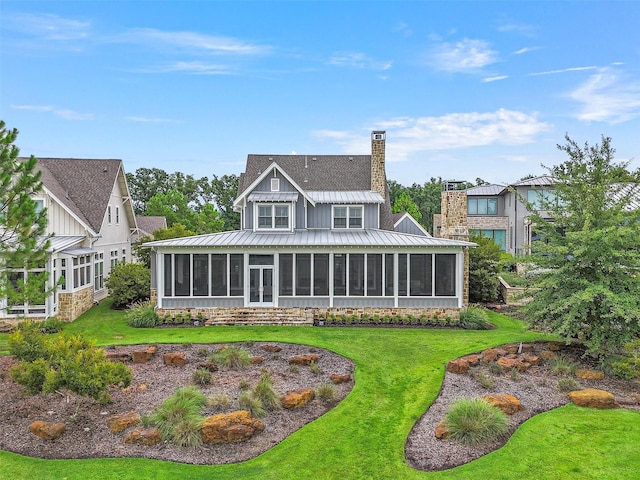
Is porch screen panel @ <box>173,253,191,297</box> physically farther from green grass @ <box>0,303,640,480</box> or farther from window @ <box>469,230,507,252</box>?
window @ <box>469,230,507,252</box>

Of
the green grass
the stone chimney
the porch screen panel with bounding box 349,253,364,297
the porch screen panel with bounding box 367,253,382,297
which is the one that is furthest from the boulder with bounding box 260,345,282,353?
the stone chimney

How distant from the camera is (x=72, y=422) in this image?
9133mm

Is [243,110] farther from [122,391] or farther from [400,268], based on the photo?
[122,391]

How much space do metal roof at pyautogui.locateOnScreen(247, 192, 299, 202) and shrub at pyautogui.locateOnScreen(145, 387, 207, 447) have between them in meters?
13.0

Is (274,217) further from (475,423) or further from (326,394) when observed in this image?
(475,423)

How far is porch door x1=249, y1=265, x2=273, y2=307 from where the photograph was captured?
Answer: 19.7 metres

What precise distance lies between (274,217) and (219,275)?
441cm

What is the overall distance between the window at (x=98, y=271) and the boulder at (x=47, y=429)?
1564 cm

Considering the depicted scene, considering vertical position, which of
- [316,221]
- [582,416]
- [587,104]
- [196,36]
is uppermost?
Answer: [196,36]

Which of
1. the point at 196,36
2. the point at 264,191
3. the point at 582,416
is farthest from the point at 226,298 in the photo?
the point at 582,416

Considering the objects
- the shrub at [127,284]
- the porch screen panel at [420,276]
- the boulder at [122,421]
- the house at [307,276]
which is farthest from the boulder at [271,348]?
the shrub at [127,284]

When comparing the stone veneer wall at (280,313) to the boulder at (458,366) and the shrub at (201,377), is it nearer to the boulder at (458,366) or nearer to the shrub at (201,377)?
the boulder at (458,366)

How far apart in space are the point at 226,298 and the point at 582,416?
549 inches

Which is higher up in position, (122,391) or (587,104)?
(587,104)
